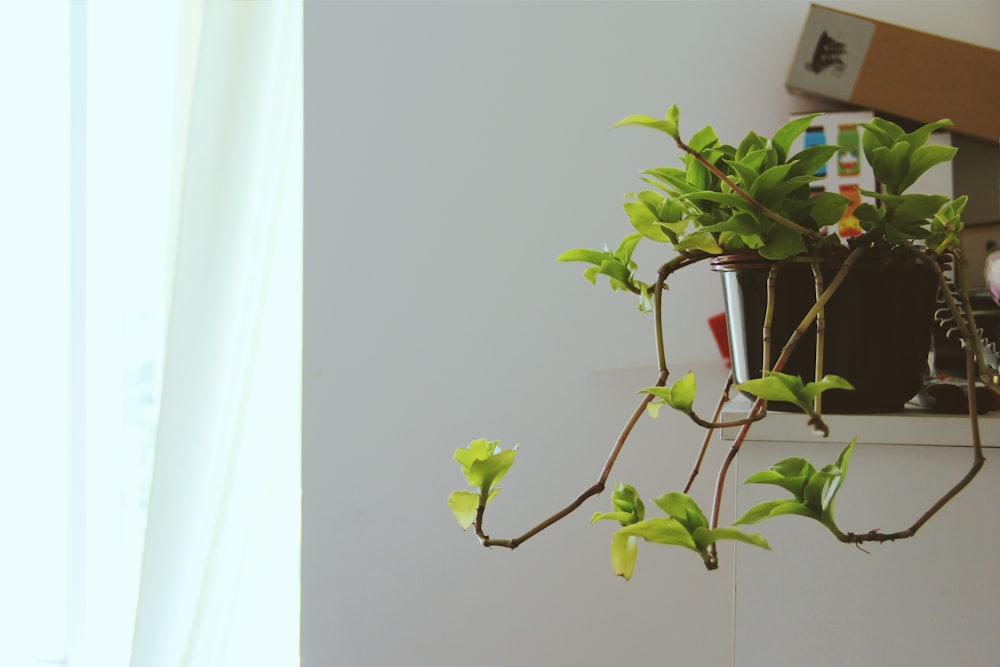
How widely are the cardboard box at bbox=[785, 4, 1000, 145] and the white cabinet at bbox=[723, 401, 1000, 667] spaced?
32.8 inches

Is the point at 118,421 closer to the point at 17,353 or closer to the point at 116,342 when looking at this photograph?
the point at 116,342

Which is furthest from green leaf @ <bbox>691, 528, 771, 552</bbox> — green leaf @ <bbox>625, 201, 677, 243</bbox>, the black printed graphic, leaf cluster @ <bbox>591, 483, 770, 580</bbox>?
the black printed graphic

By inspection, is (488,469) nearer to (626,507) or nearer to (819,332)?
(626,507)

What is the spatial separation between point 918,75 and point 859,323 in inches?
32.8

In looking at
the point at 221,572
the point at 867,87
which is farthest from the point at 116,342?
the point at 867,87

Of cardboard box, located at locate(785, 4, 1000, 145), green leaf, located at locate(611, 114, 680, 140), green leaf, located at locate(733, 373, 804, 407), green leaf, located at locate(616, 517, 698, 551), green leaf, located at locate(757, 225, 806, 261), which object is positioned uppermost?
cardboard box, located at locate(785, 4, 1000, 145)

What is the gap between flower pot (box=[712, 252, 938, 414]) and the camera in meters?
0.58

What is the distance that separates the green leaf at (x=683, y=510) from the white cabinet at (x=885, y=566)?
15 cm

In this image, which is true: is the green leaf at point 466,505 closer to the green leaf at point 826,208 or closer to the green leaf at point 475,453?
the green leaf at point 475,453

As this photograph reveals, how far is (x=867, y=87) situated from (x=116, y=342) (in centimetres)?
153

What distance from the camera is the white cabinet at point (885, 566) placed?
1.79ft

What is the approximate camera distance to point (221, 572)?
153 centimetres

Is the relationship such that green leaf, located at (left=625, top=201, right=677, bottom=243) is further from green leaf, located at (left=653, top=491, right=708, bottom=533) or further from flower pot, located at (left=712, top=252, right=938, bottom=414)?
green leaf, located at (left=653, top=491, right=708, bottom=533)

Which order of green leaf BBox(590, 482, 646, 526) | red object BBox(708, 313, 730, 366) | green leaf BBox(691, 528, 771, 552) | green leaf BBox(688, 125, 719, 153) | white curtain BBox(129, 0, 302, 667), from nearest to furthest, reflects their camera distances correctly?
green leaf BBox(691, 528, 771, 552) < green leaf BBox(590, 482, 646, 526) < green leaf BBox(688, 125, 719, 153) < red object BBox(708, 313, 730, 366) < white curtain BBox(129, 0, 302, 667)
